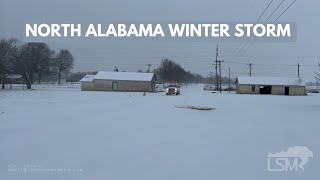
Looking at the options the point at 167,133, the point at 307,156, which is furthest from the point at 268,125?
the point at 307,156

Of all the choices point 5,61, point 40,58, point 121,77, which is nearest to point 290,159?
point 121,77

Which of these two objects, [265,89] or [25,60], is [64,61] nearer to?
[25,60]

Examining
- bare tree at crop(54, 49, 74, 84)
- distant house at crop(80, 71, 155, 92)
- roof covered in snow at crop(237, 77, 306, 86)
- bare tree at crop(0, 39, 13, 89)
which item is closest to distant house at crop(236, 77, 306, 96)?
roof covered in snow at crop(237, 77, 306, 86)

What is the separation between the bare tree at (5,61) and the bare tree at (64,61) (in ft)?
78.4

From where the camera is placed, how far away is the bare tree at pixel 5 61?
7431 cm

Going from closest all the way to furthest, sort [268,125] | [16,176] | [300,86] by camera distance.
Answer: [16,176] < [268,125] < [300,86]

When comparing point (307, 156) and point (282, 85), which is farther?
point (282, 85)

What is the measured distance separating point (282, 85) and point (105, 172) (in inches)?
3191

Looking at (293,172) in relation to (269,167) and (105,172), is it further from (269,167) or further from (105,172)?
(105,172)

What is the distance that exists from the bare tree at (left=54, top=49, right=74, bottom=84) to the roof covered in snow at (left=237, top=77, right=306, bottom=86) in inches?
2039

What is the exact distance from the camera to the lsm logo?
836 cm

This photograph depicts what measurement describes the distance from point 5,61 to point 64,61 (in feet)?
114

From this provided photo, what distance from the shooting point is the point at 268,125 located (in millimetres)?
16250

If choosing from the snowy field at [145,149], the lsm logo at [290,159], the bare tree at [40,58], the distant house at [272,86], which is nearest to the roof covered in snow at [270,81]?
the distant house at [272,86]
